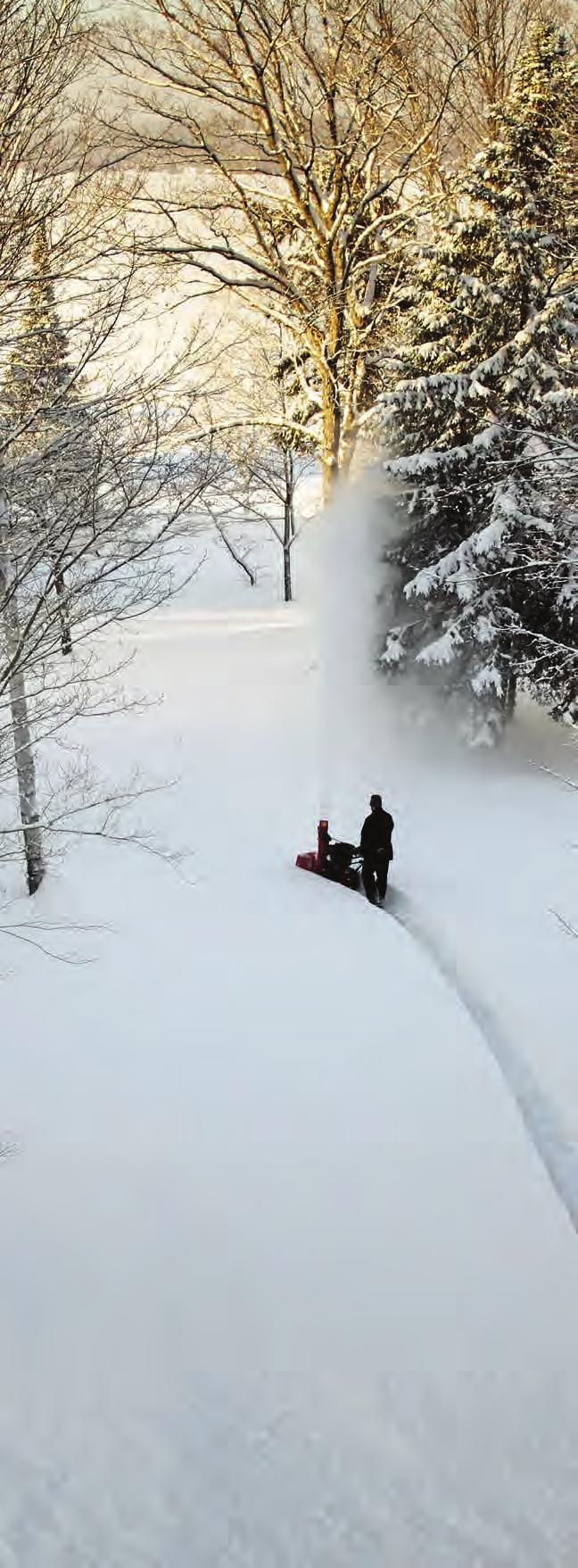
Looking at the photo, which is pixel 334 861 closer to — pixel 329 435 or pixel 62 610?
pixel 62 610

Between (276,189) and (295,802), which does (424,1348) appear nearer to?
(295,802)

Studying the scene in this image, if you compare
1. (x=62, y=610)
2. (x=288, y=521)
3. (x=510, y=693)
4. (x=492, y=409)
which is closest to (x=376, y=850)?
(x=62, y=610)

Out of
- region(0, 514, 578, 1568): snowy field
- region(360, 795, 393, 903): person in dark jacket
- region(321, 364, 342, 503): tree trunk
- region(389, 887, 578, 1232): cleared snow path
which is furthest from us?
region(321, 364, 342, 503): tree trunk

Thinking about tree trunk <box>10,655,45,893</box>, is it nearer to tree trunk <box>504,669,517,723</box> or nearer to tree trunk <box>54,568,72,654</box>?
tree trunk <box>54,568,72,654</box>

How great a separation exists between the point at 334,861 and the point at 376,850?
79 cm

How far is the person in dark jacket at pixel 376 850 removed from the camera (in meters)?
10.3

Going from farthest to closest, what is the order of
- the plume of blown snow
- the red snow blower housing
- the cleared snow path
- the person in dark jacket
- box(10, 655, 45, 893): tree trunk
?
the plume of blown snow < the red snow blower housing < box(10, 655, 45, 893): tree trunk < the person in dark jacket < the cleared snow path

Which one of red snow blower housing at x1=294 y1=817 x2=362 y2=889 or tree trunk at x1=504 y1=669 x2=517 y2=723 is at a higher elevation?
tree trunk at x1=504 y1=669 x2=517 y2=723

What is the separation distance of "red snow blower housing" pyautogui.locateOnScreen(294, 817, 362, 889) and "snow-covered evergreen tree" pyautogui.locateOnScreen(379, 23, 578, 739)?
4.38 meters

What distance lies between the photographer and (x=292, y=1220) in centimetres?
558

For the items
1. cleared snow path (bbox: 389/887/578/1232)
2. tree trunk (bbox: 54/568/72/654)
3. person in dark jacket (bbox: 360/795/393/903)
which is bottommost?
cleared snow path (bbox: 389/887/578/1232)

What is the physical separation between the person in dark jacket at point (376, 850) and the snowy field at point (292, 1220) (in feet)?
0.97

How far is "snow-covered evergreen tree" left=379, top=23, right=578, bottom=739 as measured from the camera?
45.0 ft

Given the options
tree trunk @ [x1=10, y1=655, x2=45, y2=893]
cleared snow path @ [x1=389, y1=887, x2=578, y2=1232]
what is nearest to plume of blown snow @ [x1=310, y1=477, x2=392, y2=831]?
tree trunk @ [x1=10, y1=655, x2=45, y2=893]
